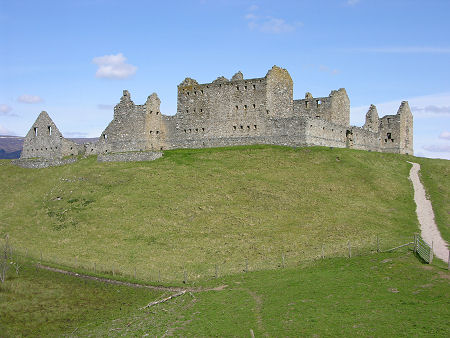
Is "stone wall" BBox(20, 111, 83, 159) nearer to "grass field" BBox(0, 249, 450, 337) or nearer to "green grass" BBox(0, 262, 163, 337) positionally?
"green grass" BBox(0, 262, 163, 337)

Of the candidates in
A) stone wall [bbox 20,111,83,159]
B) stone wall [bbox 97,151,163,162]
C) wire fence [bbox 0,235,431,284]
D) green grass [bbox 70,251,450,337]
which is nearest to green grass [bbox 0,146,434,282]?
wire fence [bbox 0,235,431,284]

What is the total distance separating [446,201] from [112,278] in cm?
3856

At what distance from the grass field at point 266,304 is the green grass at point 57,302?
0.06 m

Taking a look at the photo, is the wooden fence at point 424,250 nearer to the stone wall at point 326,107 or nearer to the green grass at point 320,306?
the green grass at point 320,306

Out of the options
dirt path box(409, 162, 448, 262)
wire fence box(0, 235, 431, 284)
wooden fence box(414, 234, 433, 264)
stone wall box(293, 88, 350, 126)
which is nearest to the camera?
wooden fence box(414, 234, 433, 264)

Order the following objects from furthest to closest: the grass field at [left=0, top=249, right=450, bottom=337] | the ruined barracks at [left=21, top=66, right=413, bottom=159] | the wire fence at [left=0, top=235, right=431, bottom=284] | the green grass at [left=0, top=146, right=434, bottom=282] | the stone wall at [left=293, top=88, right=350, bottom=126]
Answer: the stone wall at [left=293, top=88, right=350, bottom=126] < the ruined barracks at [left=21, top=66, right=413, bottom=159] < the green grass at [left=0, top=146, right=434, bottom=282] < the wire fence at [left=0, top=235, right=431, bottom=284] < the grass field at [left=0, top=249, right=450, bottom=337]

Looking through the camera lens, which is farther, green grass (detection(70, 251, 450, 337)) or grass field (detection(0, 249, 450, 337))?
grass field (detection(0, 249, 450, 337))

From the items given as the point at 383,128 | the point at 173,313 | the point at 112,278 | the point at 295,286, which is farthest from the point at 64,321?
the point at 383,128

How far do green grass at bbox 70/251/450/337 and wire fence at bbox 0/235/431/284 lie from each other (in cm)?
376

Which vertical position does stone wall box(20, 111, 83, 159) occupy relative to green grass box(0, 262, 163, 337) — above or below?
above

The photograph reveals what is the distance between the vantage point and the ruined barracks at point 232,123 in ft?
248

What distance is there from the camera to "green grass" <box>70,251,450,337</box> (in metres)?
26.1

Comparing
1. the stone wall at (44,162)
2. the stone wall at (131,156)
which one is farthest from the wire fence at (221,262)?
the stone wall at (44,162)

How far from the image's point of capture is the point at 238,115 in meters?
77.4
